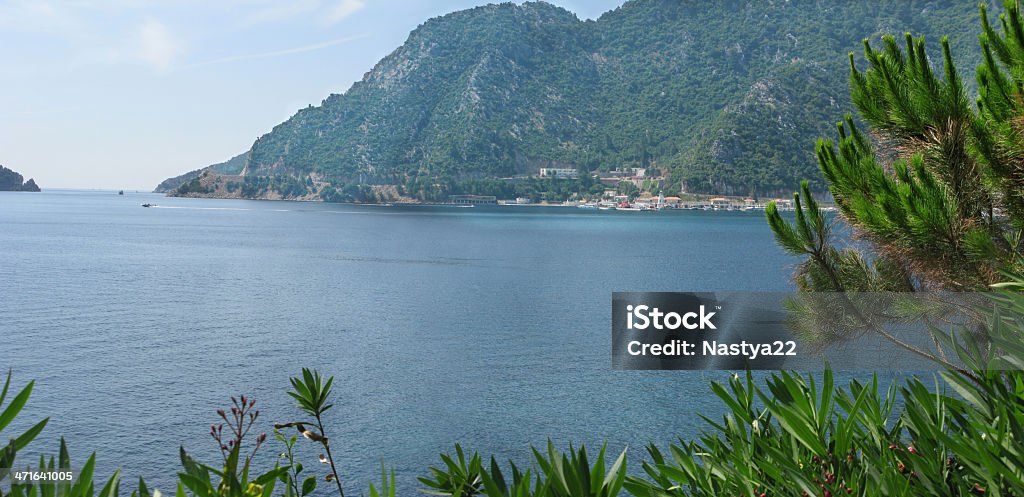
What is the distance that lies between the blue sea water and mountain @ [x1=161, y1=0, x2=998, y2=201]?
159 ft

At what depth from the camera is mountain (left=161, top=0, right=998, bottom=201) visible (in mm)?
93000

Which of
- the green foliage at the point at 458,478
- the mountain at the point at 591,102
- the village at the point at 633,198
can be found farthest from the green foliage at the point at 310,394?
the village at the point at 633,198

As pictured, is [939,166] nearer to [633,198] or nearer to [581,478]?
[581,478]

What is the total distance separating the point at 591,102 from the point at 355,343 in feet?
320

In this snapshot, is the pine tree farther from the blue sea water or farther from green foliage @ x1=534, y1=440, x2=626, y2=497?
green foliage @ x1=534, y1=440, x2=626, y2=497

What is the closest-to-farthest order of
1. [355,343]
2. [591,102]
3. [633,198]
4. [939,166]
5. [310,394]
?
[310,394]
[939,166]
[355,343]
[633,198]
[591,102]

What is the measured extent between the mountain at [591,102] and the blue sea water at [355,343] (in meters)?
48.4

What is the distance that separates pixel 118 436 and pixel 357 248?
38.1m

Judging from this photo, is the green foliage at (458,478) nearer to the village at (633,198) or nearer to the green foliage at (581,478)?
the green foliage at (581,478)

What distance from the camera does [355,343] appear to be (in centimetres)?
2278

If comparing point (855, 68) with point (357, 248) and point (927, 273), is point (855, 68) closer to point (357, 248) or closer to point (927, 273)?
point (927, 273)

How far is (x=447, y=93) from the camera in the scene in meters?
122

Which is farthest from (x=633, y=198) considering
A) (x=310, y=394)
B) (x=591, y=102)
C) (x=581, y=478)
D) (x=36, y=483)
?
(x=36, y=483)

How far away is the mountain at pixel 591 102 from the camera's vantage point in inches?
3661
